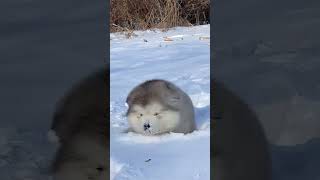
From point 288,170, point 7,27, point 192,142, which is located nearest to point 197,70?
point 7,27

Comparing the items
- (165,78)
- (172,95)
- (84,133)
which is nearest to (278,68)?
(165,78)

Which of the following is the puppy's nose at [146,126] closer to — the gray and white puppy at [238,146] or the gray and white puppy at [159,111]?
the gray and white puppy at [159,111]

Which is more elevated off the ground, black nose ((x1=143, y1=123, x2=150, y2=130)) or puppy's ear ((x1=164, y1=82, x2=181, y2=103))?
puppy's ear ((x1=164, y1=82, x2=181, y2=103))

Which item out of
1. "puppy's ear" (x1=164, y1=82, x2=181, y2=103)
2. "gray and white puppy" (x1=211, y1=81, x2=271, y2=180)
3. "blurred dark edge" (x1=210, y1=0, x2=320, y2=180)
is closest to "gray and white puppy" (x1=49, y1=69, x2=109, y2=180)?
"gray and white puppy" (x1=211, y1=81, x2=271, y2=180)

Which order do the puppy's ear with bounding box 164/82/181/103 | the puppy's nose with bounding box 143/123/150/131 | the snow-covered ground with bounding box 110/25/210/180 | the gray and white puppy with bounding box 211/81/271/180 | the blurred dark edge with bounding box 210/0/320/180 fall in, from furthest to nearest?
the puppy's ear with bounding box 164/82/181/103 → the puppy's nose with bounding box 143/123/150/131 → the blurred dark edge with bounding box 210/0/320/180 → the snow-covered ground with bounding box 110/25/210/180 → the gray and white puppy with bounding box 211/81/271/180

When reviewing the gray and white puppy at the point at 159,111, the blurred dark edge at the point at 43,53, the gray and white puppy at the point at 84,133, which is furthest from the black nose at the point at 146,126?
the gray and white puppy at the point at 84,133

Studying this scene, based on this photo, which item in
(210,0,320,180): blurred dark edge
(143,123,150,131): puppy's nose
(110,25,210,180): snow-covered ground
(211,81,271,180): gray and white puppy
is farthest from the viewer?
(143,123,150,131): puppy's nose

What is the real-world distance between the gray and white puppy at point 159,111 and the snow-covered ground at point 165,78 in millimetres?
77

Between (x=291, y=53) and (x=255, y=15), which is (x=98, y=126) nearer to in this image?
(x=291, y=53)

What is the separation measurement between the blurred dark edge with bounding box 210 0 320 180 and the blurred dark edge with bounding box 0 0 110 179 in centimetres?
85

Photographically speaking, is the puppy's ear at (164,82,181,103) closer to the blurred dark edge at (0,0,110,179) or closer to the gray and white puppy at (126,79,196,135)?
the gray and white puppy at (126,79,196,135)

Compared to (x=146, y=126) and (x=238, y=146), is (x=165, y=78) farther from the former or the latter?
(x=238, y=146)

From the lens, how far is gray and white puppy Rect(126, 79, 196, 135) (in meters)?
3.98

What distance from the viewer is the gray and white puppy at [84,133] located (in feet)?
10.1
